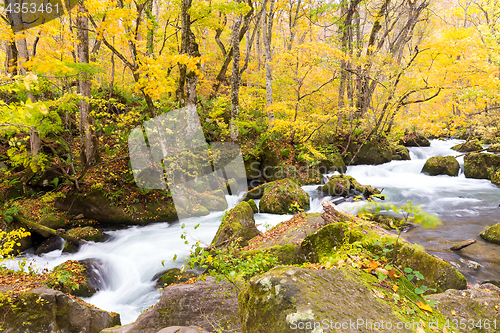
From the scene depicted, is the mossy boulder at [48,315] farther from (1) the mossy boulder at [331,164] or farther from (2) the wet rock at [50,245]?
(1) the mossy boulder at [331,164]

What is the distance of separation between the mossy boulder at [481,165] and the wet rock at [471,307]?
42.3 ft

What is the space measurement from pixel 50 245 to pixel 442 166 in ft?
59.5

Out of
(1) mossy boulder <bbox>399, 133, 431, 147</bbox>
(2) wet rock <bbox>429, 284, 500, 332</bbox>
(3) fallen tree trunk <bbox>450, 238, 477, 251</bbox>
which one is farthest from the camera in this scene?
(1) mossy boulder <bbox>399, 133, 431, 147</bbox>

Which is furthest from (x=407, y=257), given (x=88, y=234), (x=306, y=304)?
(x=88, y=234)

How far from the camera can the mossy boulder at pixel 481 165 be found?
12.0 metres

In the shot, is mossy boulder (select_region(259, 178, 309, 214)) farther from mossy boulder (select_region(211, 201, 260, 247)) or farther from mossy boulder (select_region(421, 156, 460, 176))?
mossy boulder (select_region(421, 156, 460, 176))

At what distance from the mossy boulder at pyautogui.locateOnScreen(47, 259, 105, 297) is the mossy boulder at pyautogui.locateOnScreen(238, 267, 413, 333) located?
493 cm

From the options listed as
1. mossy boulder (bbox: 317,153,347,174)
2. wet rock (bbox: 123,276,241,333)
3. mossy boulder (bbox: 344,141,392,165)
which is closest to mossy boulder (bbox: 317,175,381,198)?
mossy boulder (bbox: 317,153,347,174)

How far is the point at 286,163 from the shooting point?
42.7ft

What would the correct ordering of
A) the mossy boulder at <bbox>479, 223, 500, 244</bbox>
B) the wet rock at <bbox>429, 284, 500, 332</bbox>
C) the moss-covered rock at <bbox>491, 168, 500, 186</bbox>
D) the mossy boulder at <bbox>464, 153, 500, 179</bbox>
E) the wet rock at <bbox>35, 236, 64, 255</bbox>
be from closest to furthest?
1. the wet rock at <bbox>429, 284, 500, 332</bbox>
2. the mossy boulder at <bbox>479, 223, 500, 244</bbox>
3. the wet rock at <bbox>35, 236, 64, 255</bbox>
4. the moss-covered rock at <bbox>491, 168, 500, 186</bbox>
5. the mossy boulder at <bbox>464, 153, 500, 179</bbox>

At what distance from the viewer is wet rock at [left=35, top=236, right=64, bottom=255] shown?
6.92m

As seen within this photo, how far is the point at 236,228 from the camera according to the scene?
633cm

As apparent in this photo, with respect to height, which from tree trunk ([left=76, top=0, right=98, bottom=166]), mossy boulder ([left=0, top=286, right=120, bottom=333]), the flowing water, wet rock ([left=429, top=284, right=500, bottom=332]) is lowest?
the flowing water

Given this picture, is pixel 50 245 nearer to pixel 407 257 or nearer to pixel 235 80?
pixel 407 257
